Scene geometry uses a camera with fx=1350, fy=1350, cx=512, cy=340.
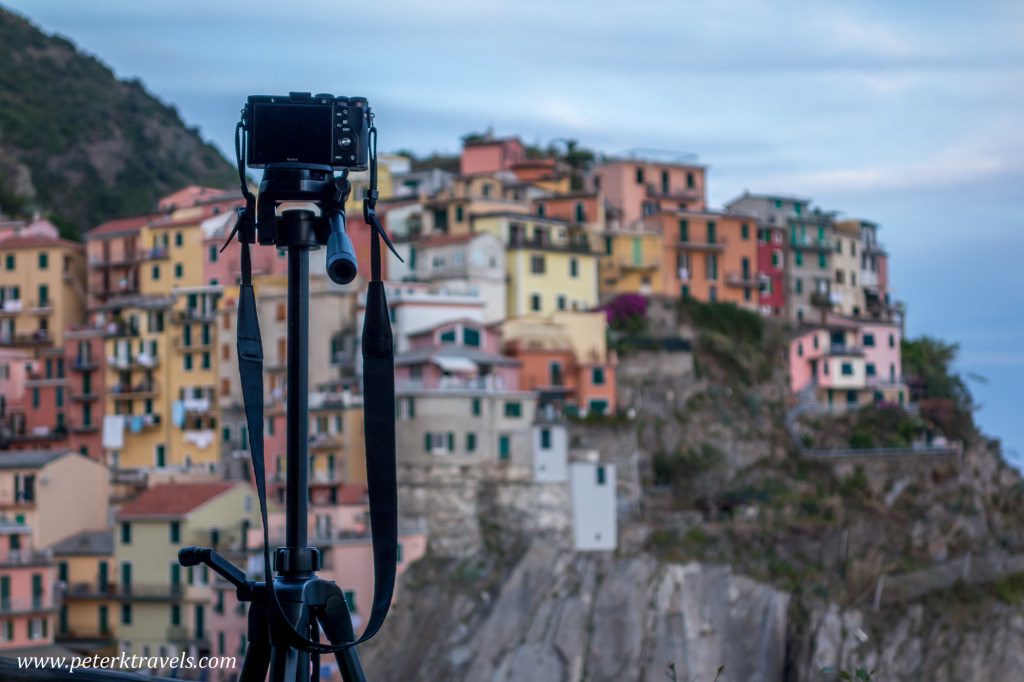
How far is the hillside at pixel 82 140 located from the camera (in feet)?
281

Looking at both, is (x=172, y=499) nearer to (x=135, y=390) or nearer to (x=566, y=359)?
(x=135, y=390)

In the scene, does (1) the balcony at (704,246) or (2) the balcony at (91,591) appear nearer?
(2) the balcony at (91,591)

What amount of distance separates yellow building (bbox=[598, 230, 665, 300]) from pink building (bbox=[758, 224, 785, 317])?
642cm

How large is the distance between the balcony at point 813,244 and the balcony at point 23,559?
1498 inches

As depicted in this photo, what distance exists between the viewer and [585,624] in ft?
152

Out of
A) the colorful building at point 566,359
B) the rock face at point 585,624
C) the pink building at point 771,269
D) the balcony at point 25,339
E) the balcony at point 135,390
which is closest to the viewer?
the rock face at point 585,624

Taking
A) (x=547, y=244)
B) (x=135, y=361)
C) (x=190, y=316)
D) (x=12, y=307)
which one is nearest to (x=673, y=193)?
(x=547, y=244)

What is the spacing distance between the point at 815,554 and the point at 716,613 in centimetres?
610

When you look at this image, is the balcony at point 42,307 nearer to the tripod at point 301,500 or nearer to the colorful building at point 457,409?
the colorful building at point 457,409

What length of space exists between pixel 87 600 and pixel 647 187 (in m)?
33.4

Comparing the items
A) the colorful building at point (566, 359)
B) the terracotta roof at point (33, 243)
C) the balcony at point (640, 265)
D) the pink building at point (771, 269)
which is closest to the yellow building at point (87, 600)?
the colorful building at point (566, 359)

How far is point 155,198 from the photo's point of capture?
86125mm

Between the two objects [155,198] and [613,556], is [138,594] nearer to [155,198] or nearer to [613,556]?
[613,556]

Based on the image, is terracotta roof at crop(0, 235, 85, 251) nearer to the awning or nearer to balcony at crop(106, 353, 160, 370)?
balcony at crop(106, 353, 160, 370)
